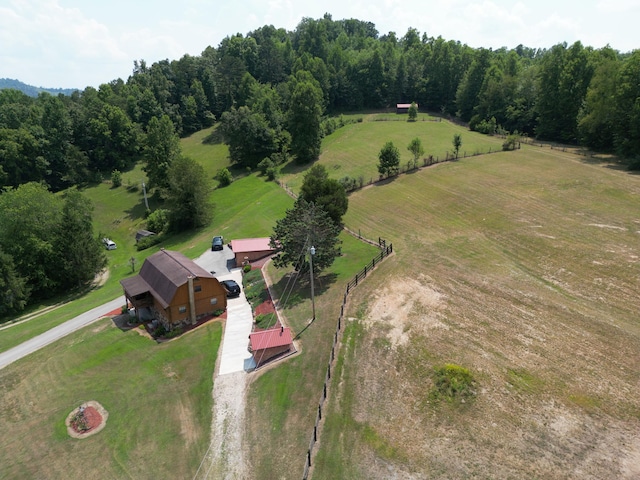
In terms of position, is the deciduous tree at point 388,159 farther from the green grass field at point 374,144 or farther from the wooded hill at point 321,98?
the wooded hill at point 321,98

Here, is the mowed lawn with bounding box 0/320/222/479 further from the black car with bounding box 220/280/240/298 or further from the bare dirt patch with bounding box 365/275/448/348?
the bare dirt patch with bounding box 365/275/448/348

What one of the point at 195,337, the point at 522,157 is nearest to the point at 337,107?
the point at 522,157

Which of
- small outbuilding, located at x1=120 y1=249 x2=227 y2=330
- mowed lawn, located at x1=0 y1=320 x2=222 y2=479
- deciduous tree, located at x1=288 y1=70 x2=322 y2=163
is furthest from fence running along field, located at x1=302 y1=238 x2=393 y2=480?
deciduous tree, located at x1=288 y1=70 x2=322 y2=163

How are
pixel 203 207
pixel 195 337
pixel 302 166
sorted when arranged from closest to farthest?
pixel 195 337
pixel 203 207
pixel 302 166

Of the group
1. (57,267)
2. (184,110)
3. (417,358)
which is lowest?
(57,267)

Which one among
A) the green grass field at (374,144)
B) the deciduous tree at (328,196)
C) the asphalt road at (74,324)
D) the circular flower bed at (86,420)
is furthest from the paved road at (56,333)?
the green grass field at (374,144)

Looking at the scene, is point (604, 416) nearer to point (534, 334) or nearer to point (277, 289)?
point (534, 334)

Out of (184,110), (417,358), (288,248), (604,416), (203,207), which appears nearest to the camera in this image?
(604,416)
